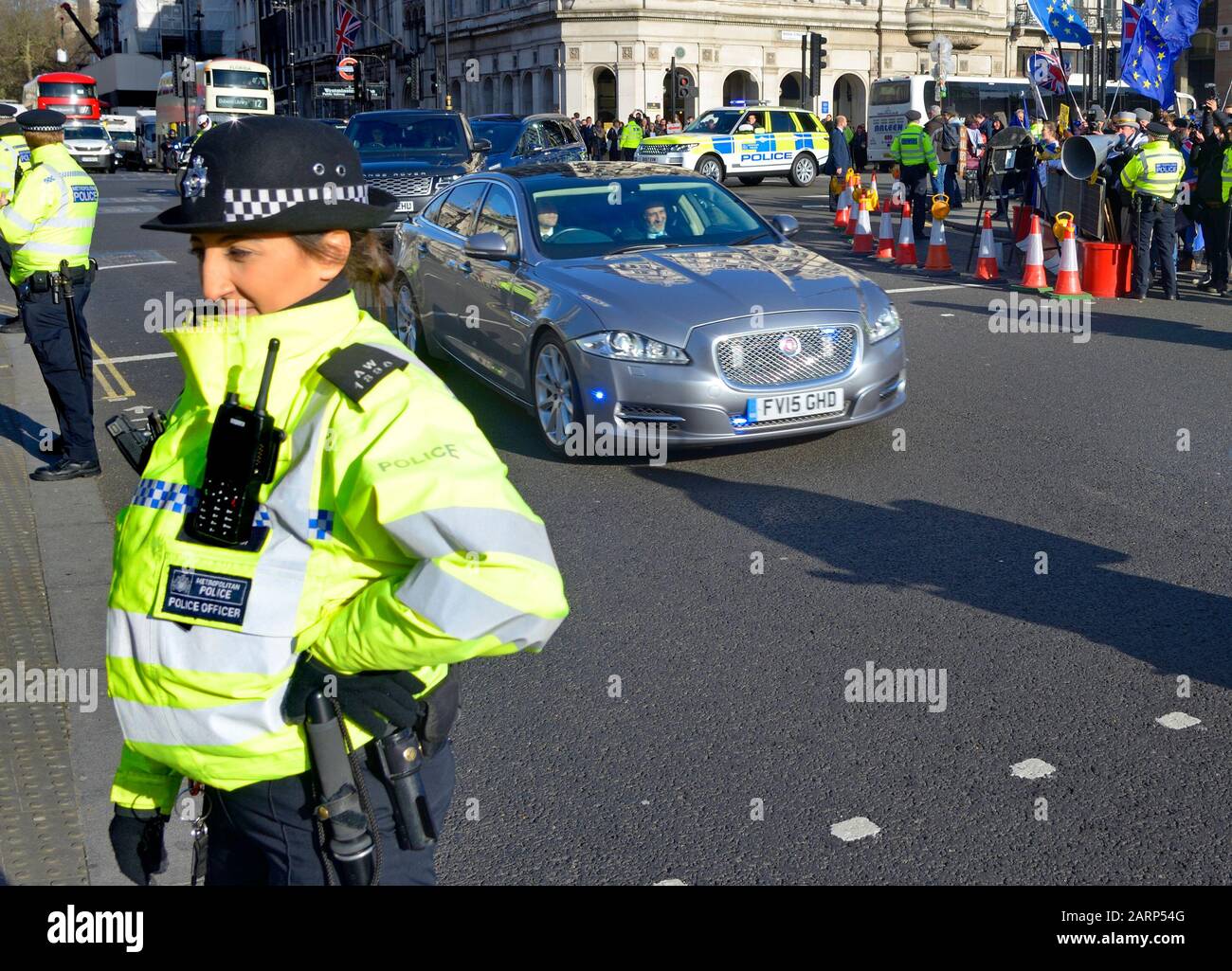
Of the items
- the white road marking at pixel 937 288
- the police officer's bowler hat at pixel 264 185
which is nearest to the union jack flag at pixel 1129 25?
the white road marking at pixel 937 288

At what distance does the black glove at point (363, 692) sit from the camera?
2104mm

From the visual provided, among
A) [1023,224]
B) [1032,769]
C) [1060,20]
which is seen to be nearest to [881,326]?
[1032,769]

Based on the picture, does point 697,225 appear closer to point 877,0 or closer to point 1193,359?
point 1193,359

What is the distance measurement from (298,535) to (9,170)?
10573 millimetres

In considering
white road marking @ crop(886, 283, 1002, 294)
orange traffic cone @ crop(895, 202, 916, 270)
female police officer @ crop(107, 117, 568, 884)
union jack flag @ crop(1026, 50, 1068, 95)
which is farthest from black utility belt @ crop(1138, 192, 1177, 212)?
female police officer @ crop(107, 117, 568, 884)

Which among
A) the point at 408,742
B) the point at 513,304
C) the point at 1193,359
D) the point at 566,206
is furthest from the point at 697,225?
the point at 408,742

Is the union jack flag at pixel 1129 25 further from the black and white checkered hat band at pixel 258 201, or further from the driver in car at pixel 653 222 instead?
the black and white checkered hat band at pixel 258 201

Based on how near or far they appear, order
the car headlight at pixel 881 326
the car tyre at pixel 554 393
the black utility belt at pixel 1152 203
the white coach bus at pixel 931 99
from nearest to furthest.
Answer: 1. the car tyre at pixel 554 393
2. the car headlight at pixel 881 326
3. the black utility belt at pixel 1152 203
4. the white coach bus at pixel 931 99

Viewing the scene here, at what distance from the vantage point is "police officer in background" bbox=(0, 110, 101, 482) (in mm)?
7922

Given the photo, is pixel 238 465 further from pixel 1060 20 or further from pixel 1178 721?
pixel 1060 20

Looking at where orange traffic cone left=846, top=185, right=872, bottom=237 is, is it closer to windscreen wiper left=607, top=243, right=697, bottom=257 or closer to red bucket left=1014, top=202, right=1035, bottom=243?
red bucket left=1014, top=202, right=1035, bottom=243

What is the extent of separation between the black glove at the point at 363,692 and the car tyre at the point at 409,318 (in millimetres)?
8894

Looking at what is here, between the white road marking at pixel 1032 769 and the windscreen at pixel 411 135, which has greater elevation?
the windscreen at pixel 411 135

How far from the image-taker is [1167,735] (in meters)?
4.54
